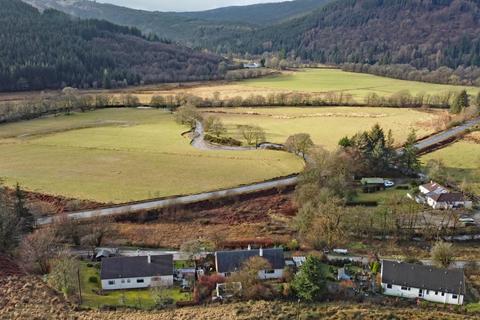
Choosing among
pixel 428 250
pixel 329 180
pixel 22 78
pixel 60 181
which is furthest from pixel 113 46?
pixel 428 250

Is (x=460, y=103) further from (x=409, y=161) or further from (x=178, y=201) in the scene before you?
(x=178, y=201)

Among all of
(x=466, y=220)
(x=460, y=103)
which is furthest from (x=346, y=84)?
(x=466, y=220)

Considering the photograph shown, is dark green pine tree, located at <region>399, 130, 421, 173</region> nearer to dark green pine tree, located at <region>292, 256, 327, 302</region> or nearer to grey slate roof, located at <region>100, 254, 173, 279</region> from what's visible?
dark green pine tree, located at <region>292, 256, 327, 302</region>

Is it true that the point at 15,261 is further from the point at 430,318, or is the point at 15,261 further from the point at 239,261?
the point at 430,318

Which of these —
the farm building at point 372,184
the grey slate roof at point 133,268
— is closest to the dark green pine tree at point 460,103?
the farm building at point 372,184

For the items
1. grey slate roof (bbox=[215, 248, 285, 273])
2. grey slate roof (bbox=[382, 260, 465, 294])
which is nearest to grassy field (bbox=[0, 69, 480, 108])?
grey slate roof (bbox=[215, 248, 285, 273])
